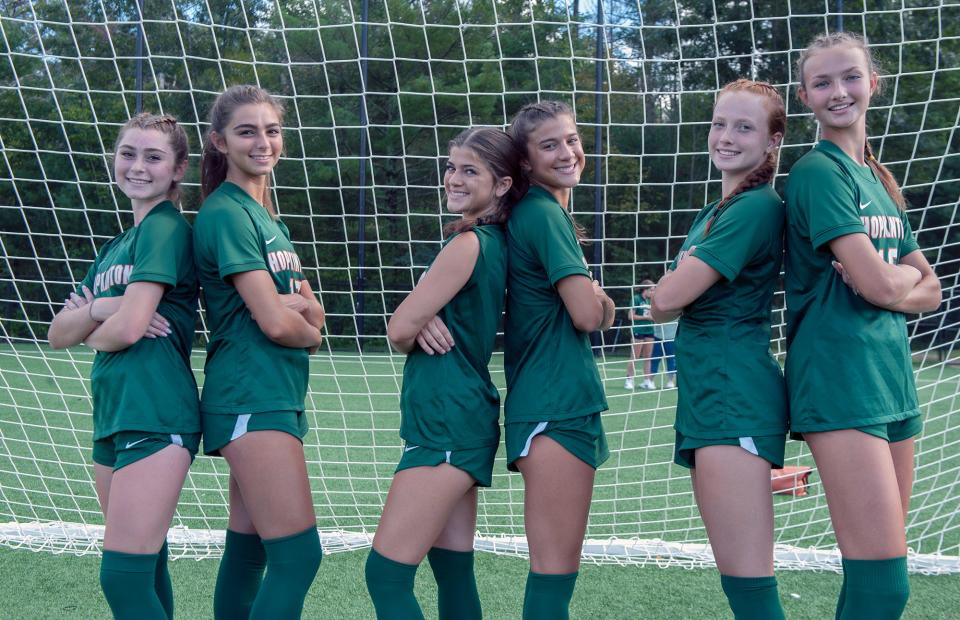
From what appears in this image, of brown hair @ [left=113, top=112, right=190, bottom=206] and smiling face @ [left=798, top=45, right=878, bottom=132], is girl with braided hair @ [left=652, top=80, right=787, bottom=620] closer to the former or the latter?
smiling face @ [left=798, top=45, right=878, bottom=132]

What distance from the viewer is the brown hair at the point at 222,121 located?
276 cm

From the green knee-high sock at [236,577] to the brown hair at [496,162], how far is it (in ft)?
3.90

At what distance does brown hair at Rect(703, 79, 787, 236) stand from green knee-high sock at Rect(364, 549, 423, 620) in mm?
1265

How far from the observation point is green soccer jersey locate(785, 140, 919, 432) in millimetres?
2312

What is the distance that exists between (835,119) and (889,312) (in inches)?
21.7

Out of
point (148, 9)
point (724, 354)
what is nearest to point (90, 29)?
point (148, 9)

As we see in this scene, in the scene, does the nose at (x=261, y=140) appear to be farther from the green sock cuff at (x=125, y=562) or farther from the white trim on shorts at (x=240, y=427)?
the green sock cuff at (x=125, y=562)

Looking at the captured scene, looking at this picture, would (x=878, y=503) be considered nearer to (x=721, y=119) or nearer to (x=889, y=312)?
(x=889, y=312)

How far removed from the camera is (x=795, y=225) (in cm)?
245

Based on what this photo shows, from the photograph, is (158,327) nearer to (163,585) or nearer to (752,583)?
(163,585)

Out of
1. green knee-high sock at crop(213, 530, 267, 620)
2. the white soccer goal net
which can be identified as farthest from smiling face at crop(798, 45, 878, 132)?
the white soccer goal net

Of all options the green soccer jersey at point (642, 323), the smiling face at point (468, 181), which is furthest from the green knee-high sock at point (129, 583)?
the green soccer jersey at point (642, 323)

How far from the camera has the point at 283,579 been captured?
257cm

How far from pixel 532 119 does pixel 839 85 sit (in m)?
0.87
